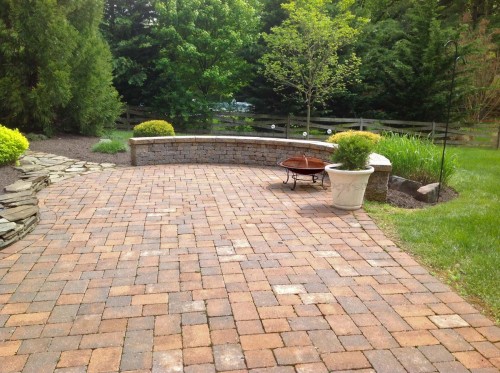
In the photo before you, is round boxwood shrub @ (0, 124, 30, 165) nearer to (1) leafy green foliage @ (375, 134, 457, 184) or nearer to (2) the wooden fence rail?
(1) leafy green foliage @ (375, 134, 457, 184)

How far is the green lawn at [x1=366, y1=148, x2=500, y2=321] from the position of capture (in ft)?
11.2

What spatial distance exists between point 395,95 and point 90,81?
10.5 meters

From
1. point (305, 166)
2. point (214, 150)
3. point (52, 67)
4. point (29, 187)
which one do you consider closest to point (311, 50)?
point (214, 150)

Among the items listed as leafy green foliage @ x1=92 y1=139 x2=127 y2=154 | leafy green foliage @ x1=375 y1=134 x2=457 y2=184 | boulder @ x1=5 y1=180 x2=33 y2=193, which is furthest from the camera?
leafy green foliage @ x1=92 y1=139 x2=127 y2=154

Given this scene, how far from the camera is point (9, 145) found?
22.9 feet

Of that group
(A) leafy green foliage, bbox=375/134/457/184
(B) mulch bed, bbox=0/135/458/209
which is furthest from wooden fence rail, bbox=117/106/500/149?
(A) leafy green foliage, bbox=375/134/457/184

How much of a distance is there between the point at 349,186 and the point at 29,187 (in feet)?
14.1

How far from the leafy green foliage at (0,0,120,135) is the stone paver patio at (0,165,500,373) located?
6.34 metres

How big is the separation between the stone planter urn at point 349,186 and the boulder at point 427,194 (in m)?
1.16

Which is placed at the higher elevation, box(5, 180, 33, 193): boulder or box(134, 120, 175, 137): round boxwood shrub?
→ box(134, 120, 175, 137): round boxwood shrub

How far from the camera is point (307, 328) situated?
8.94 feet

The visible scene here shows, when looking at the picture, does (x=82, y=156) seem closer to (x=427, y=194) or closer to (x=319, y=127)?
(x=427, y=194)

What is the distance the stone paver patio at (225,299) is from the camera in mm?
2430

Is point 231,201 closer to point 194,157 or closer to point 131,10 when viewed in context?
point 194,157
